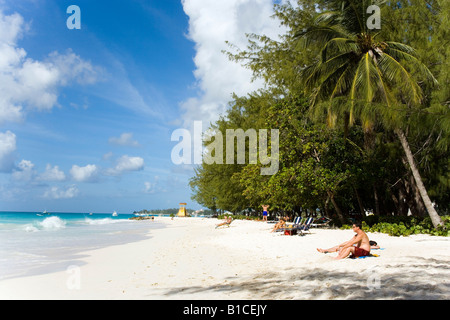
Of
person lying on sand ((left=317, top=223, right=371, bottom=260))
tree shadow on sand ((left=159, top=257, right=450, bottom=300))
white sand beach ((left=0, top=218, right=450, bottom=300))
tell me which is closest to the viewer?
tree shadow on sand ((left=159, top=257, right=450, bottom=300))

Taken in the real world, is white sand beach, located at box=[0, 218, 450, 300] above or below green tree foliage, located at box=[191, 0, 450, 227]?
below

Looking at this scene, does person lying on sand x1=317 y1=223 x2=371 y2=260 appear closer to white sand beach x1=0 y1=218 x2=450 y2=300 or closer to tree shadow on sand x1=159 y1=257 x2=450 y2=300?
white sand beach x1=0 y1=218 x2=450 y2=300

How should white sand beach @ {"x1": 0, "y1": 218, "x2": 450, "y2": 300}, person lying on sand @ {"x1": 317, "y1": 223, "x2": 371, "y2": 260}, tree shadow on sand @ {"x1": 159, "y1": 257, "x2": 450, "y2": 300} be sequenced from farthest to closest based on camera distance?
1. person lying on sand @ {"x1": 317, "y1": 223, "x2": 371, "y2": 260}
2. white sand beach @ {"x1": 0, "y1": 218, "x2": 450, "y2": 300}
3. tree shadow on sand @ {"x1": 159, "y1": 257, "x2": 450, "y2": 300}

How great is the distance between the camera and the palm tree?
43.1 ft

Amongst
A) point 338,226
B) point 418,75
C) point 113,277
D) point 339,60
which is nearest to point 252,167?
point 338,226

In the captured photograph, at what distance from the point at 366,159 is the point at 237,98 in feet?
70.3

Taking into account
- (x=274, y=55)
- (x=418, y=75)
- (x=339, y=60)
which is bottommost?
(x=418, y=75)

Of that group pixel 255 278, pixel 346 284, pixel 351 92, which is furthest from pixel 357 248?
pixel 351 92

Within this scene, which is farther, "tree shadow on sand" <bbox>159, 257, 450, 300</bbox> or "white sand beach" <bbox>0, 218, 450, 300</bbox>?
"white sand beach" <bbox>0, 218, 450, 300</bbox>

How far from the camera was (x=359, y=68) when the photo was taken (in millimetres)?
13836

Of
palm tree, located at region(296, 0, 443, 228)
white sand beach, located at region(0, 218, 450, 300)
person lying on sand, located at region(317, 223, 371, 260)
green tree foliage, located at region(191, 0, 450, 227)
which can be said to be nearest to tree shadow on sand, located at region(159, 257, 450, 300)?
white sand beach, located at region(0, 218, 450, 300)

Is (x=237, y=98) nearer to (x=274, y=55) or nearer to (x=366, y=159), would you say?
(x=274, y=55)
